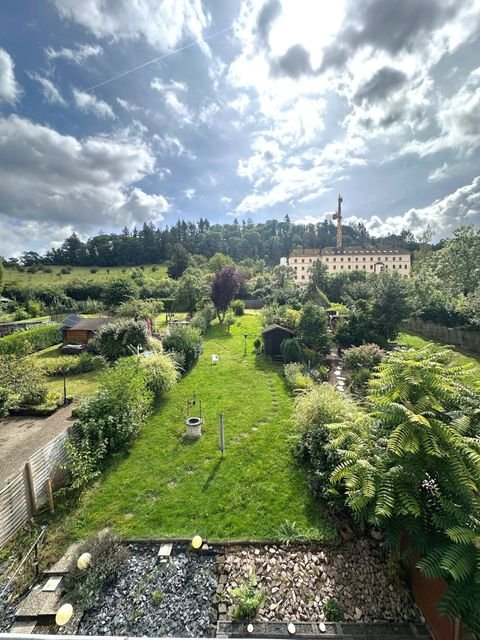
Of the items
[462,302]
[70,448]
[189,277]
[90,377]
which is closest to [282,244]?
[189,277]

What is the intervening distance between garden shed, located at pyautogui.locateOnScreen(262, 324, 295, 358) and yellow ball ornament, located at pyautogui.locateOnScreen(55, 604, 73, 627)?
1420 centimetres

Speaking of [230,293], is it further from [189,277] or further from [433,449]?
[433,449]

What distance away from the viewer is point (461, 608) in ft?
8.95

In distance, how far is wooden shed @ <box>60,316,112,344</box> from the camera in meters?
20.5

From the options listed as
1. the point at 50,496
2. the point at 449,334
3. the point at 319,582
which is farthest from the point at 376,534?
the point at 449,334

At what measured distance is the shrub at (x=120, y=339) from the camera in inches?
610

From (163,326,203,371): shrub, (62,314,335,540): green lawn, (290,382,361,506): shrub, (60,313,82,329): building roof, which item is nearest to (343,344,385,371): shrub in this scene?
(62,314,335,540): green lawn

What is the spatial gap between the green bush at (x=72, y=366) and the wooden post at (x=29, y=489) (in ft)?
31.5

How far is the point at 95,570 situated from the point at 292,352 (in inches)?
490

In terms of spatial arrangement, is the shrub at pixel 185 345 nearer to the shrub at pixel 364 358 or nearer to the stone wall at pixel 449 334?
the shrub at pixel 364 358

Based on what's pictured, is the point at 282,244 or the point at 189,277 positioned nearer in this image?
the point at 189,277

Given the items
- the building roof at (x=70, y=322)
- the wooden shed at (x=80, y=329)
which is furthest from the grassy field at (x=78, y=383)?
the building roof at (x=70, y=322)

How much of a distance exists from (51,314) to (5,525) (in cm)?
4035

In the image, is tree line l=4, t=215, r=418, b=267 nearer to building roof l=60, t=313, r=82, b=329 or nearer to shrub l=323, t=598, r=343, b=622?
building roof l=60, t=313, r=82, b=329
